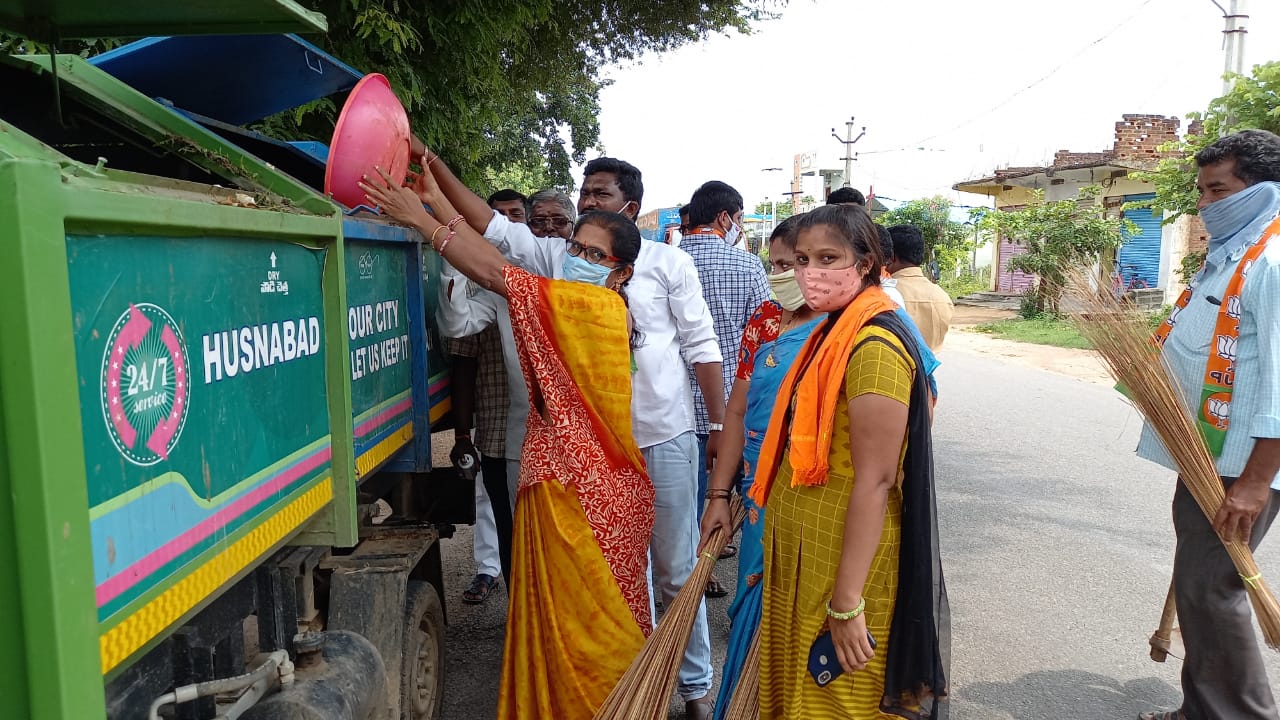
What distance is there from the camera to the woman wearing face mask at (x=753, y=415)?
2.65 metres

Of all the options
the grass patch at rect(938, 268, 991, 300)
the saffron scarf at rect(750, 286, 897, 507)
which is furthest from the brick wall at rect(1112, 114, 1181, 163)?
the saffron scarf at rect(750, 286, 897, 507)

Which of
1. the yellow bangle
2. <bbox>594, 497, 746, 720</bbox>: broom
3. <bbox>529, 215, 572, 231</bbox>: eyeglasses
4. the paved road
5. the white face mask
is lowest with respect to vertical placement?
the paved road

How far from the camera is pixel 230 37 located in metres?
2.70

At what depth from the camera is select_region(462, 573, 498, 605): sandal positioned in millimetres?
4316

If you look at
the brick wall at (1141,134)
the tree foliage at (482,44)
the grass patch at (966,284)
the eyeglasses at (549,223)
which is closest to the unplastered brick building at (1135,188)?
the brick wall at (1141,134)

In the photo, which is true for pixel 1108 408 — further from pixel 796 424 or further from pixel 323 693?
pixel 323 693

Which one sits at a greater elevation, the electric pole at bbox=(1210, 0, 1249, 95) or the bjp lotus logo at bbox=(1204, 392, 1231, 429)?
the electric pole at bbox=(1210, 0, 1249, 95)

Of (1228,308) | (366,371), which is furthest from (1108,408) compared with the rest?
(366,371)

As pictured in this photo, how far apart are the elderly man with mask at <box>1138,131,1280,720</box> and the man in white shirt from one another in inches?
62.8

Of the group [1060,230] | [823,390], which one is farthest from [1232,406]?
[1060,230]

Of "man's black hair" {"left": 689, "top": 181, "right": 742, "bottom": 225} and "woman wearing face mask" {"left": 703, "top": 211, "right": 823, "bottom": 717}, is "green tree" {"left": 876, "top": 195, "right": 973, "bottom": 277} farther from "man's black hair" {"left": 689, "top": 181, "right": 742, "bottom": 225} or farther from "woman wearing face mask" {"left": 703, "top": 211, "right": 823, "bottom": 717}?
"woman wearing face mask" {"left": 703, "top": 211, "right": 823, "bottom": 717}

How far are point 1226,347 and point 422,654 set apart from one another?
2.70 meters

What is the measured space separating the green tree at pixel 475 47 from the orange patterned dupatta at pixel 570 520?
2551 mm

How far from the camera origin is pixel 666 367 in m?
3.11
